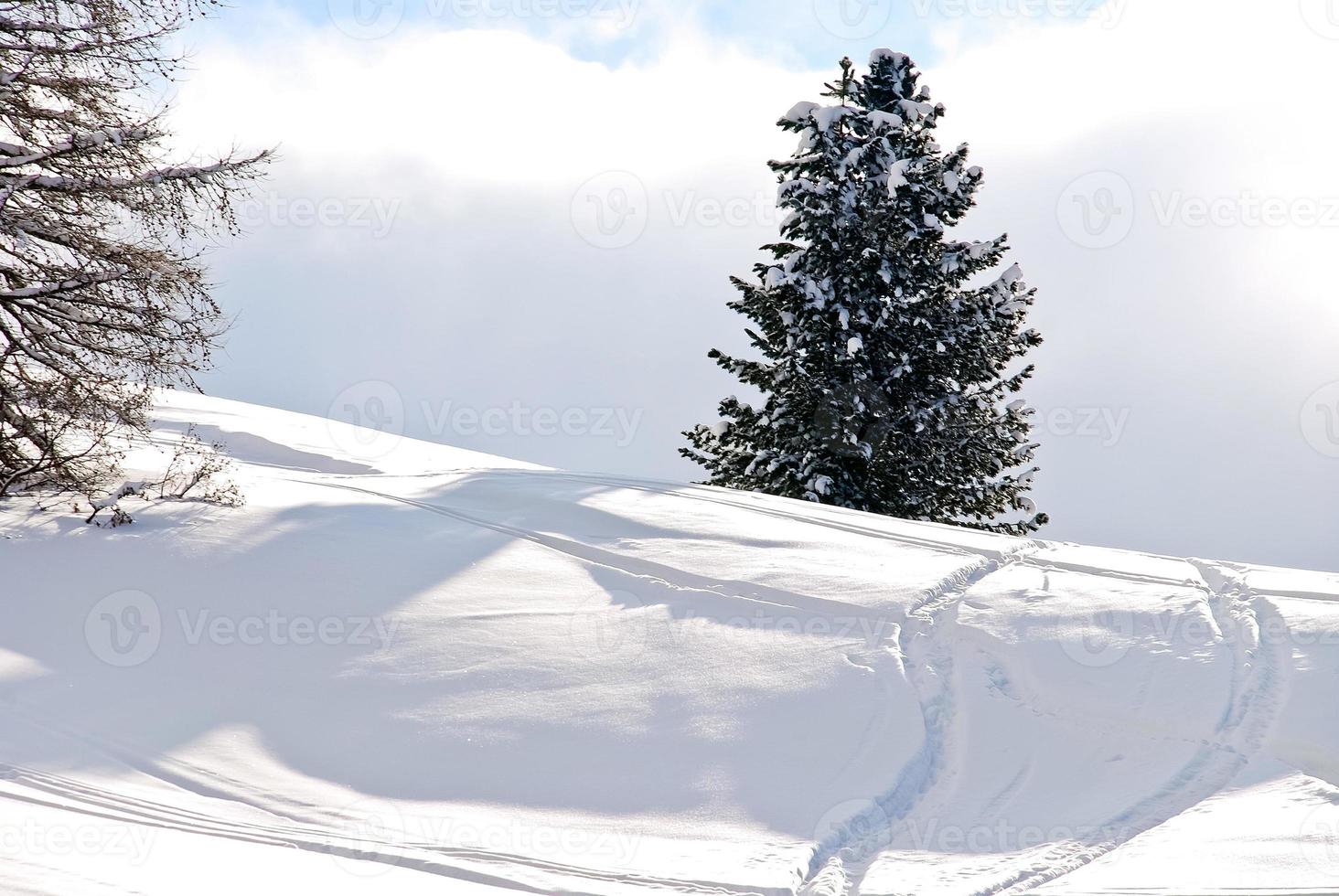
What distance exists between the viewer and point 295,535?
30.5ft

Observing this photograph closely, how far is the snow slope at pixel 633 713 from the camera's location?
17.3 feet

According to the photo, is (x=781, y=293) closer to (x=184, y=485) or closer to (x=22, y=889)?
(x=184, y=485)

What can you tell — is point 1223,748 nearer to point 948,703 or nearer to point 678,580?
point 948,703

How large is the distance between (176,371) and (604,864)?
7.03 m

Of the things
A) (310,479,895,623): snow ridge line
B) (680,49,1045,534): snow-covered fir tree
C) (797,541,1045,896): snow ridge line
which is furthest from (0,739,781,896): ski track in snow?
(680,49,1045,534): snow-covered fir tree

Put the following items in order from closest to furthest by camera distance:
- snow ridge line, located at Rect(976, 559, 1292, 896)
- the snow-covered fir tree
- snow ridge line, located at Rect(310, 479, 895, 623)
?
1. snow ridge line, located at Rect(976, 559, 1292, 896)
2. snow ridge line, located at Rect(310, 479, 895, 623)
3. the snow-covered fir tree

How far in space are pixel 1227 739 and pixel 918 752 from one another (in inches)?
83.4

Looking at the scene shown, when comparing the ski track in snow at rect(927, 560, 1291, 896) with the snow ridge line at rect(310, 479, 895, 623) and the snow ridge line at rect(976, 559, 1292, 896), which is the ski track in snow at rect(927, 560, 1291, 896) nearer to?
the snow ridge line at rect(976, 559, 1292, 896)

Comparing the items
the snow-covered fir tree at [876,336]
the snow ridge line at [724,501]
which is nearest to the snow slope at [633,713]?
the snow ridge line at [724,501]

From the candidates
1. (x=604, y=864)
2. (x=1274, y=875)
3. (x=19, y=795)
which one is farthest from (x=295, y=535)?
(x=1274, y=875)

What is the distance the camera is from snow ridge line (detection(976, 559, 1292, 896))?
5.50 meters

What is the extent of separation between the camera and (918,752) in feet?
21.9

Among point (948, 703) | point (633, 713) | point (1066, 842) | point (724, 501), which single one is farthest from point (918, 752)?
point (724, 501)

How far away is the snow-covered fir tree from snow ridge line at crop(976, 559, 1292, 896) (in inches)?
302
